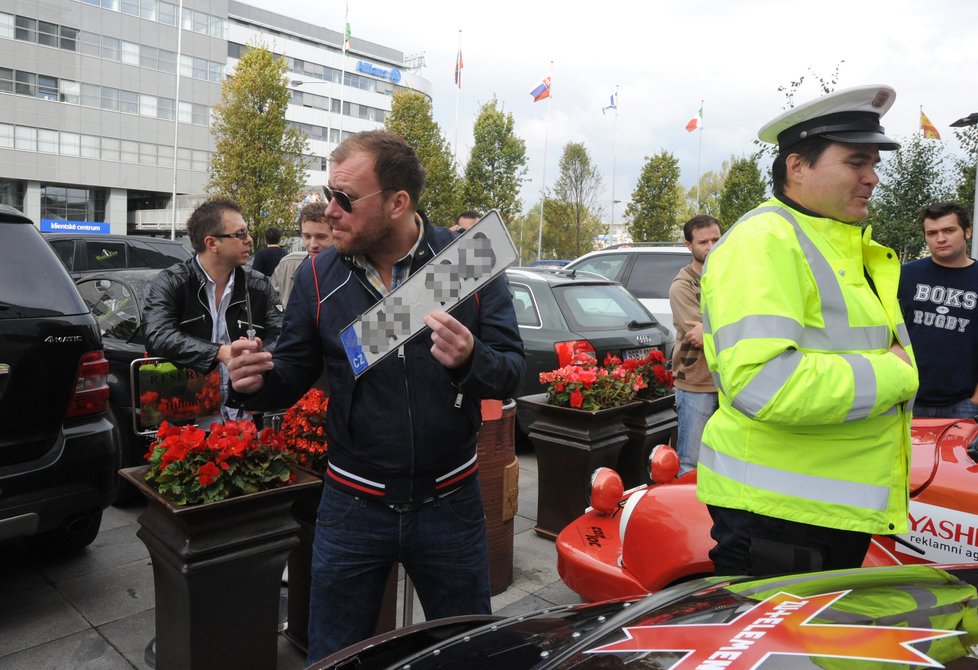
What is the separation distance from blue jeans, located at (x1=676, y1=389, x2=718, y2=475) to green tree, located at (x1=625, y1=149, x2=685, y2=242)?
104 ft

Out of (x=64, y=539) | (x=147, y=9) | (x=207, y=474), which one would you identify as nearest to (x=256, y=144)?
(x=147, y=9)

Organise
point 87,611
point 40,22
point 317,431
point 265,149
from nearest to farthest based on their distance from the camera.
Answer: point 317,431 < point 87,611 < point 265,149 < point 40,22

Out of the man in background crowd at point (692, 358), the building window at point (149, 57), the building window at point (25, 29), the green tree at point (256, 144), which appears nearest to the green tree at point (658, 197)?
the green tree at point (256, 144)

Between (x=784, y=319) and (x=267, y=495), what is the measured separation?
2.04 metres

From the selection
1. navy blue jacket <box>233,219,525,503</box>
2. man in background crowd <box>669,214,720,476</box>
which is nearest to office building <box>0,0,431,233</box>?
man in background crowd <box>669,214,720,476</box>

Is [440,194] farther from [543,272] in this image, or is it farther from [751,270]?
[751,270]

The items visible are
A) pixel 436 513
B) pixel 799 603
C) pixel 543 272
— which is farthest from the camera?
pixel 543 272

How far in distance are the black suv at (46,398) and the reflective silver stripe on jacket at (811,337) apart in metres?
3.09

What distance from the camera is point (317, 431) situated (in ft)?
11.2

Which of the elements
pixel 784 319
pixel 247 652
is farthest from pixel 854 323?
pixel 247 652

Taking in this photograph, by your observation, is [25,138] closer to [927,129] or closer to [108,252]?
[108,252]

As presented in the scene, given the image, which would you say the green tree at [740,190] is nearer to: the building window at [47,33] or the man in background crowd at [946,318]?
the man in background crowd at [946,318]

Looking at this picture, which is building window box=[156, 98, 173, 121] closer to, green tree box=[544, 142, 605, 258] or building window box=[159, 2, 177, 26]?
building window box=[159, 2, 177, 26]

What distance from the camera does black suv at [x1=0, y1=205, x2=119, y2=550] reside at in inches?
132
